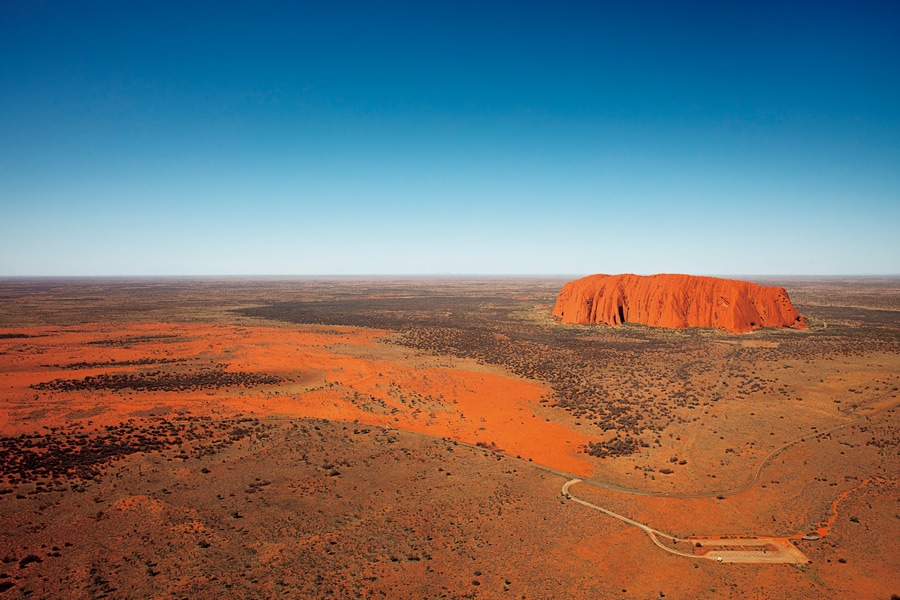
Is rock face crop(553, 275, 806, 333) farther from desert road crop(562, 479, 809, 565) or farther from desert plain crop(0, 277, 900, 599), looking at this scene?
desert road crop(562, 479, 809, 565)

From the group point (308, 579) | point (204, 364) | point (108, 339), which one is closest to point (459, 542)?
point (308, 579)

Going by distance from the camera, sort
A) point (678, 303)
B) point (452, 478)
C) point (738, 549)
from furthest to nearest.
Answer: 1. point (678, 303)
2. point (452, 478)
3. point (738, 549)

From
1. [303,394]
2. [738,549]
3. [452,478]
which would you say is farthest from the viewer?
[303,394]

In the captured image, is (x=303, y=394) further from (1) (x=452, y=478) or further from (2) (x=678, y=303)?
(2) (x=678, y=303)

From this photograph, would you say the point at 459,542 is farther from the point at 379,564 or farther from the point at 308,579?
the point at 308,579

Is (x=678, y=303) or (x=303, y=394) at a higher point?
(x=678, y=303)

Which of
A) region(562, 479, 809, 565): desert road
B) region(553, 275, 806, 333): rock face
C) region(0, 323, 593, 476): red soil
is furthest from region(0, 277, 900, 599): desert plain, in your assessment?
region(553, 275, 806, 333): rock face

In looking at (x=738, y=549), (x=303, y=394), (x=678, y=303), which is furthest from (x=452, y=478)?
(x=678, y=303)
